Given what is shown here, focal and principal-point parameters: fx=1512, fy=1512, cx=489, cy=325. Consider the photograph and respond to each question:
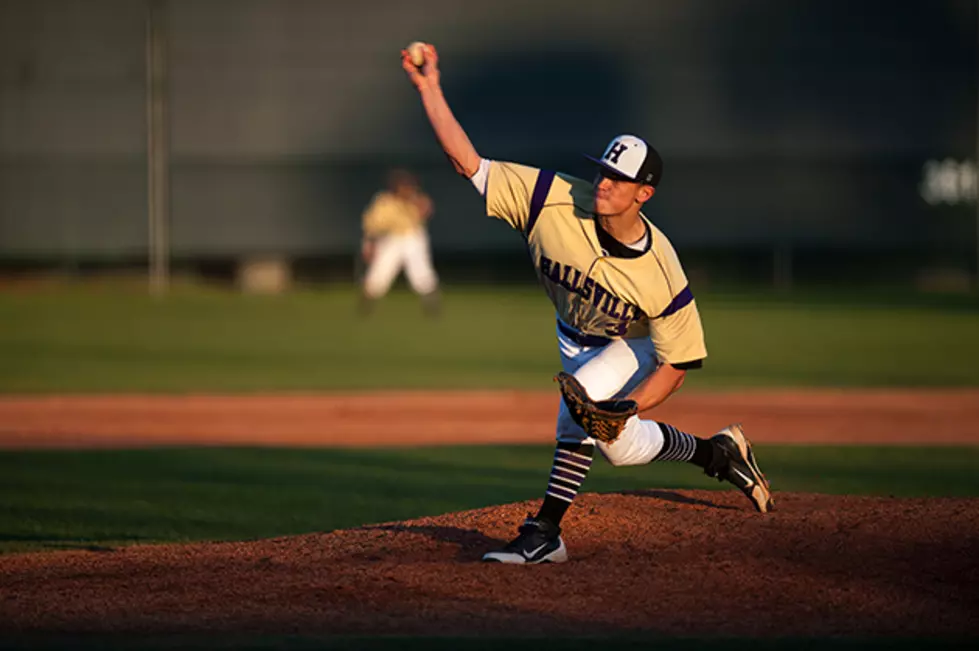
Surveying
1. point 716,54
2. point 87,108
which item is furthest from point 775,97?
point 87,108

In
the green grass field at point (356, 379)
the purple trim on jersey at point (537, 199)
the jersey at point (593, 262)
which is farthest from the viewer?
the green grass field at point (356, 379)

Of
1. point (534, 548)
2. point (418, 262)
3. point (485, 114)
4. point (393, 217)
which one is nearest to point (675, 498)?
point (534, 548)

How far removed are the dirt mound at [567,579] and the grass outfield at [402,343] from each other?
30.8 ft

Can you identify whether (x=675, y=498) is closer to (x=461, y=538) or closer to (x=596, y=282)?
(x=461, y=538)

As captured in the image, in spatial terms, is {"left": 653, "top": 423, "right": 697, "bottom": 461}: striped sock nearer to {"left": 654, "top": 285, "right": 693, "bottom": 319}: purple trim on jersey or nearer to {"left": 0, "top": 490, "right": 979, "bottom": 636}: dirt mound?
{"left": 0, "top": 490, "right": 979, "bottom": 636}: dirt mound

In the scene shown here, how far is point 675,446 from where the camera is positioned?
23.7 feet

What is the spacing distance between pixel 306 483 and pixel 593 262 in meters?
4.39

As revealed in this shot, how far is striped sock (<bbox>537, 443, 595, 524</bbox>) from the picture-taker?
661 cm

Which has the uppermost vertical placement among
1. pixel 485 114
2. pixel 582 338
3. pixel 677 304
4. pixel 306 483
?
pixel 485 114

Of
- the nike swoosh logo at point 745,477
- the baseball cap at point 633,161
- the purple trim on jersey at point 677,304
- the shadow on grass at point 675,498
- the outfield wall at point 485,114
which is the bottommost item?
the shadow on grass at point 675,498

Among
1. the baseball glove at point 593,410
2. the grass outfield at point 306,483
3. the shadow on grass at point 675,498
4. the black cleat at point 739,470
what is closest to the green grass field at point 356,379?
the grass outfield at point 306,483

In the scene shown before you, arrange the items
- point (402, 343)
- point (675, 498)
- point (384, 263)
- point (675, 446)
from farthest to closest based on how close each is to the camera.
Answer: point (384, 263) → point (402, 343) → point (675, 498) → point (675, 446)

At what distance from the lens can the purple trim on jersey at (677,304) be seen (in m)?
6.51

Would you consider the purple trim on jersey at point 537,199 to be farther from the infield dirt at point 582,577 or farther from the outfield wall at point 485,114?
the outfield wall at point 485,114
